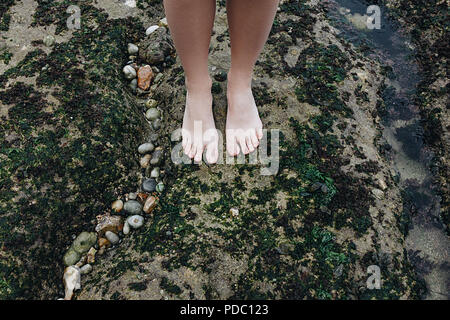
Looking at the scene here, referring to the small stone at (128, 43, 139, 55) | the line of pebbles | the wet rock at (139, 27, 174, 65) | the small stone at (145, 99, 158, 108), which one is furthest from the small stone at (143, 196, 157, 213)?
the small stone at (128, 43, 139, 55)

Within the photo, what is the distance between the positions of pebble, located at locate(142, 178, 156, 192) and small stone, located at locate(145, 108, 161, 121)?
0.54 meters

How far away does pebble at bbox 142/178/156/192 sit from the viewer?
2.37 m

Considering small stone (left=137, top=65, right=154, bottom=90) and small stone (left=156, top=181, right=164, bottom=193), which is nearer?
small stone (left=156, top=181, right=164, bottom=193)

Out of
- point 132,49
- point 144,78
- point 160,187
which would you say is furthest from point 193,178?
point 132,49

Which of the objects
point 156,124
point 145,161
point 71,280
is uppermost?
point 156,124

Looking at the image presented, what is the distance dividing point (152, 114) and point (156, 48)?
0.60m

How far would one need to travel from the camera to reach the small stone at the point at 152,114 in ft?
8.82

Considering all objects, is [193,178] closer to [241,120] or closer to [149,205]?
[149,205]

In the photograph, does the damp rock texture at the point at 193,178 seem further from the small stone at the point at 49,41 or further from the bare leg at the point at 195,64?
the bare leg at the point at 195,64

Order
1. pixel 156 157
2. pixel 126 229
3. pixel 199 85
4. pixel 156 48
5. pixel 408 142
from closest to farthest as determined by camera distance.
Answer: pixel 126 229 < pixel 199 85 < pixel 156 157 < pixel 408 142 < pixel 156 48

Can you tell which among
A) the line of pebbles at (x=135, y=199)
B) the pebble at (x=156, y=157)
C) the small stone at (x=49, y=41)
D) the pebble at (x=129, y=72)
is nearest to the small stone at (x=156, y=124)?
the line of pebbles at (x=135, y=199)

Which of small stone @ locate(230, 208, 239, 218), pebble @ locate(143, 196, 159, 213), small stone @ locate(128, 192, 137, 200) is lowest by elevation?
small stone @ locate(128, 192, 137, 200)

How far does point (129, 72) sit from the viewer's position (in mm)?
2803

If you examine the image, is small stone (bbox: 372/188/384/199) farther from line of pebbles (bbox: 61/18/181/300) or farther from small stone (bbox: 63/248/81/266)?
small stone (bbox: 63/248/81/266)
